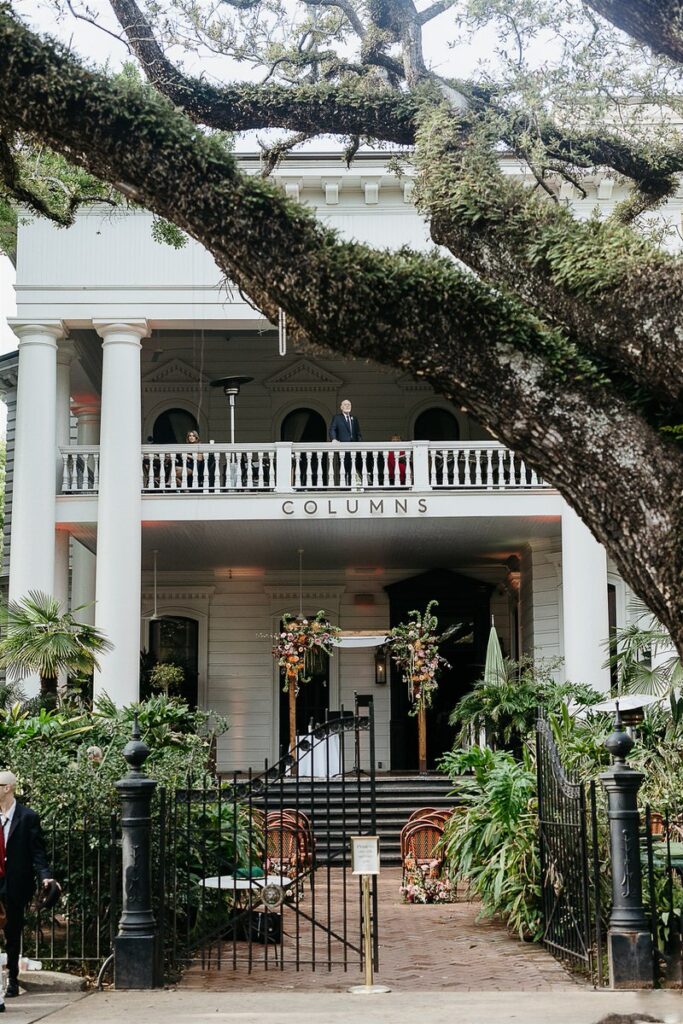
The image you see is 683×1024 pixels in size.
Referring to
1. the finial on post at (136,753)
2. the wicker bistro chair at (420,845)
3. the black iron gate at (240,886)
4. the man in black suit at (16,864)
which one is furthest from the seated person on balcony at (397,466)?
the man in black suit at (16,864)

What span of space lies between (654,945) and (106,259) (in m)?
13.9

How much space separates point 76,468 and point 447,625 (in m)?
7.70

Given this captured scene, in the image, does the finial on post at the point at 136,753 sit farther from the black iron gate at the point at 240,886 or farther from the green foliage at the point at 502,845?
the green foliage at the point at 502,845

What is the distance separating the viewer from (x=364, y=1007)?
7953 mm

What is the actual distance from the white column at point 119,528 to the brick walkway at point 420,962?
21.8 feet

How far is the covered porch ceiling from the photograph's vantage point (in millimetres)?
19641

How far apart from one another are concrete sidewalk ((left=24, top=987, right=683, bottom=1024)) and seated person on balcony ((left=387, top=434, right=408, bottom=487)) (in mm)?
11175

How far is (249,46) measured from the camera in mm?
9734

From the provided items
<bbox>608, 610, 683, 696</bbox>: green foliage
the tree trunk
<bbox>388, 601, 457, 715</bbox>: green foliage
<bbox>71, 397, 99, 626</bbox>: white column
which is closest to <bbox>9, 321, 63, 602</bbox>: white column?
<bbox>71, 397, 99, 626</bbox>: white column

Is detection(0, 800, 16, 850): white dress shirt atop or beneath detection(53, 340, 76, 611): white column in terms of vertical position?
beneath

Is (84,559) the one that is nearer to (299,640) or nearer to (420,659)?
(299,640)

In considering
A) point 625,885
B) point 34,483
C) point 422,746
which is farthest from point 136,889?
point 422,746

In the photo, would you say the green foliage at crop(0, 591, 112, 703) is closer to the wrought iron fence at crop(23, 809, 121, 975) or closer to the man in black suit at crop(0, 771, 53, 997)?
the wrought iron fence at crop(23, 809, 121, 975)

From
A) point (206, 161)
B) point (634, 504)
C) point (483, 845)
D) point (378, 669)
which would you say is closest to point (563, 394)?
point (634, 504)
